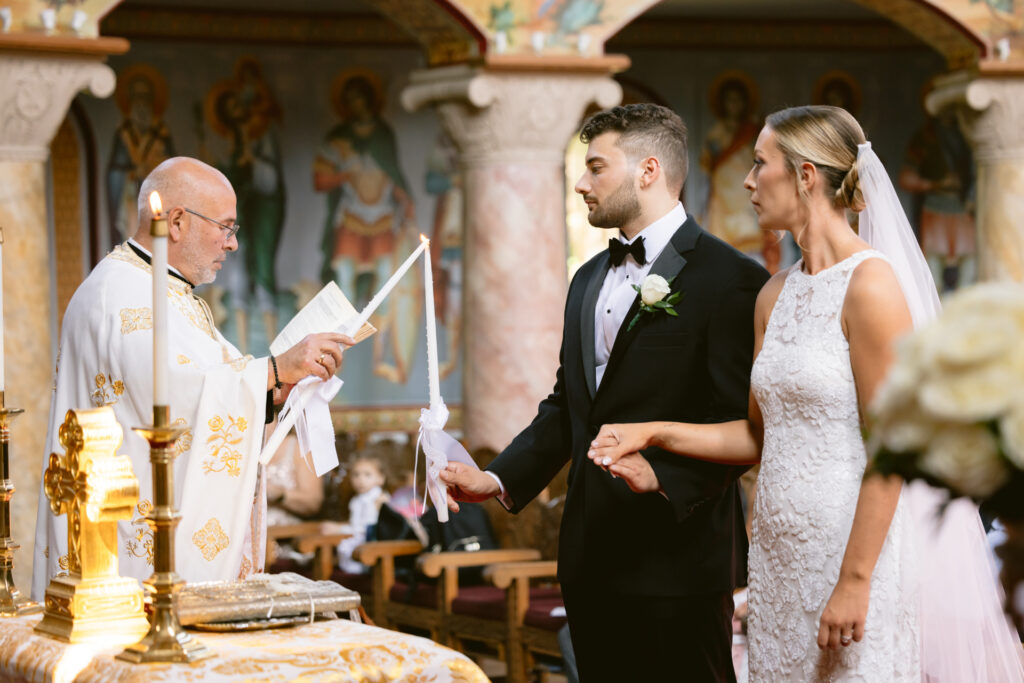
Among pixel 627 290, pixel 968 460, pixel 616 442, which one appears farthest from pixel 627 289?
pixel 968 460

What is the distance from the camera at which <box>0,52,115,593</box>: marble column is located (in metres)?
8.04

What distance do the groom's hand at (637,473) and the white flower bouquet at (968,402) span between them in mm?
1739

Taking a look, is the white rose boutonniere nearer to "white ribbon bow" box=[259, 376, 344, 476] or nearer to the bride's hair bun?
the bride's hair bun

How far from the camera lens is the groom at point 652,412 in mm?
3805

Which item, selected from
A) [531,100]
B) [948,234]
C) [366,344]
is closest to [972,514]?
[531,100]

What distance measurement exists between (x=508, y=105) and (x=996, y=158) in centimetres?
345

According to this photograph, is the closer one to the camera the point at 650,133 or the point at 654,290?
the point at 654,290

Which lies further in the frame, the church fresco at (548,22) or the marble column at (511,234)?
the marble column at (511,234)

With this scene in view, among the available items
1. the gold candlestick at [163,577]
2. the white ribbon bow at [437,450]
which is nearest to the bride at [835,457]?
the white ribbon bow at [437,450]

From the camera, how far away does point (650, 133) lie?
4027mm

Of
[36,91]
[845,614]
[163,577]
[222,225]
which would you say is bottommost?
[845,614]

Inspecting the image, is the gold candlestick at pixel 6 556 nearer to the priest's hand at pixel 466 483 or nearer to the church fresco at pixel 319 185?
the priest's hand at pixel 466 483

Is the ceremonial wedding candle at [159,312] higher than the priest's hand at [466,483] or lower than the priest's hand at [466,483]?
higher

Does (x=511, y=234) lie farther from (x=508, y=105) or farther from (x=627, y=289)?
(x=627, y=289)
